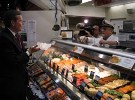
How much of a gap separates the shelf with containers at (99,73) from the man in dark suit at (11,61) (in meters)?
0.60

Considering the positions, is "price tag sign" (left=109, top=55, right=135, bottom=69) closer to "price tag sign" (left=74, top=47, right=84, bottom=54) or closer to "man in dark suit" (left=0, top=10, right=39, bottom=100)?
"price tag sign" (left=74, top=47, right=84, bottom=54)

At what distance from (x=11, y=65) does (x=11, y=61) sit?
0.34ft

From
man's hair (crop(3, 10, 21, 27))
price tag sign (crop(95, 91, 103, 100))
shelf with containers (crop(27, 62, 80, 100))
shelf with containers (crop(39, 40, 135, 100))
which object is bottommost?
shelf with containers (crop(27, 62, 80, 100))

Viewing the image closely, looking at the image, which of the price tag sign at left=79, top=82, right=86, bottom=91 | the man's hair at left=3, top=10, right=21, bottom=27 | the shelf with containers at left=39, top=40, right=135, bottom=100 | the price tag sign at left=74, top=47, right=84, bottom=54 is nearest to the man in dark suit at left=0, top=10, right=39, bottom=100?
the man's hair at left=3, top=10, right=21, bottom=27

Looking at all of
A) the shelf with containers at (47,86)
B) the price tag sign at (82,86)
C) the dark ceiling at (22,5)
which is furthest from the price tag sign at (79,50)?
the dark ceiling at (22,5)

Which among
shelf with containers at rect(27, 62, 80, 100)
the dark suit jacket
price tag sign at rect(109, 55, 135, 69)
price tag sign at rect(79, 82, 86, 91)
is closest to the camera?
price tag sign at rect(109, 55, 135, 69)

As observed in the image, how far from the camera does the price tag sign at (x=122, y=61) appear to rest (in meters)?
2.06

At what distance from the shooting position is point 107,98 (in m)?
2.16

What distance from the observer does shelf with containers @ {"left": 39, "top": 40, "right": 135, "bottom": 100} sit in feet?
7.39

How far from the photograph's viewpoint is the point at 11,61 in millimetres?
3188

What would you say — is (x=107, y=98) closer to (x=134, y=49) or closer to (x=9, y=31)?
(x=134, y=49)

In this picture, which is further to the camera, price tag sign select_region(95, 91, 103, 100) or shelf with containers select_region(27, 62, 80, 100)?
shelf with containers select_region(27, 62, 80, 100)

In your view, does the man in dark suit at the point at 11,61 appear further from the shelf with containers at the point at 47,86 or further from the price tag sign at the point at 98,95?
the price tag sign at the point at 98,95

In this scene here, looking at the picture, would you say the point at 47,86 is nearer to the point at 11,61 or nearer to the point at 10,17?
the point at 11,61
